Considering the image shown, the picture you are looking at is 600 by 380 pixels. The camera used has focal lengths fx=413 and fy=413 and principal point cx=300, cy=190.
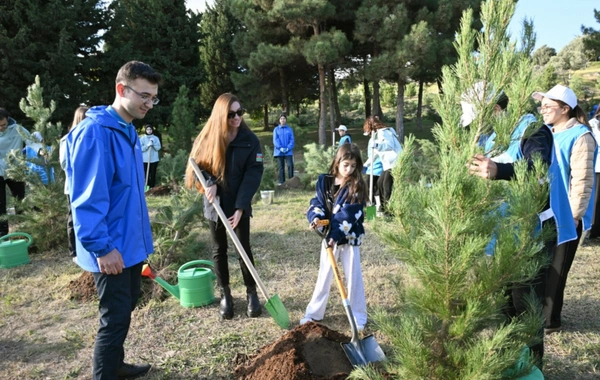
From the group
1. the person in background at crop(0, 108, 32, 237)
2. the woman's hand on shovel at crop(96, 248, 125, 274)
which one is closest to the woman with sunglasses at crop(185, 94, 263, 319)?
the woman's hand on shovel at crop(96, 248, 125, 274)

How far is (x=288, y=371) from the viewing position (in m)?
2.38

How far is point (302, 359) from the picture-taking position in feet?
8.18

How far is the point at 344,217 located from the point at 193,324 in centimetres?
161

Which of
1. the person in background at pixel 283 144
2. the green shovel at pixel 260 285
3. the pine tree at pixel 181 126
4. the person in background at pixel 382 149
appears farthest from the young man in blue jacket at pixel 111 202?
the pine tree at pixel 181 126

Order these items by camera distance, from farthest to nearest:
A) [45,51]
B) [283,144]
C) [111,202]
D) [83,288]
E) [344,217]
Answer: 1. [45,51]
2. [283,144]
3. [83,288]
4. [344,217]
5. [111,202]

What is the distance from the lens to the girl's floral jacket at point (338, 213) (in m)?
3.16

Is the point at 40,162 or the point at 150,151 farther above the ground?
the point at 150,151

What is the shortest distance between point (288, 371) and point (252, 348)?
79 centimetres

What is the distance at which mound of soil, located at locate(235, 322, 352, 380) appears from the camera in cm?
240

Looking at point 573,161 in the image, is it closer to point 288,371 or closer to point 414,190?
point 414,190

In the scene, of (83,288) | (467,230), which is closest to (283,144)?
(83,288)

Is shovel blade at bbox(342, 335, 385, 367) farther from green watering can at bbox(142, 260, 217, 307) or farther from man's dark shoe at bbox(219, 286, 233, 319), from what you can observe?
green watering can at bbox(142, 260, 217, 307)

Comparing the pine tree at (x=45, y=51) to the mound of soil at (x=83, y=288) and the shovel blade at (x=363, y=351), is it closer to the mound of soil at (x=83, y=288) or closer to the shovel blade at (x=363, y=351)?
the mound of soil at (x=83, y=288)

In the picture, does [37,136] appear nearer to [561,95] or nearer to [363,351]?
[363,351]
